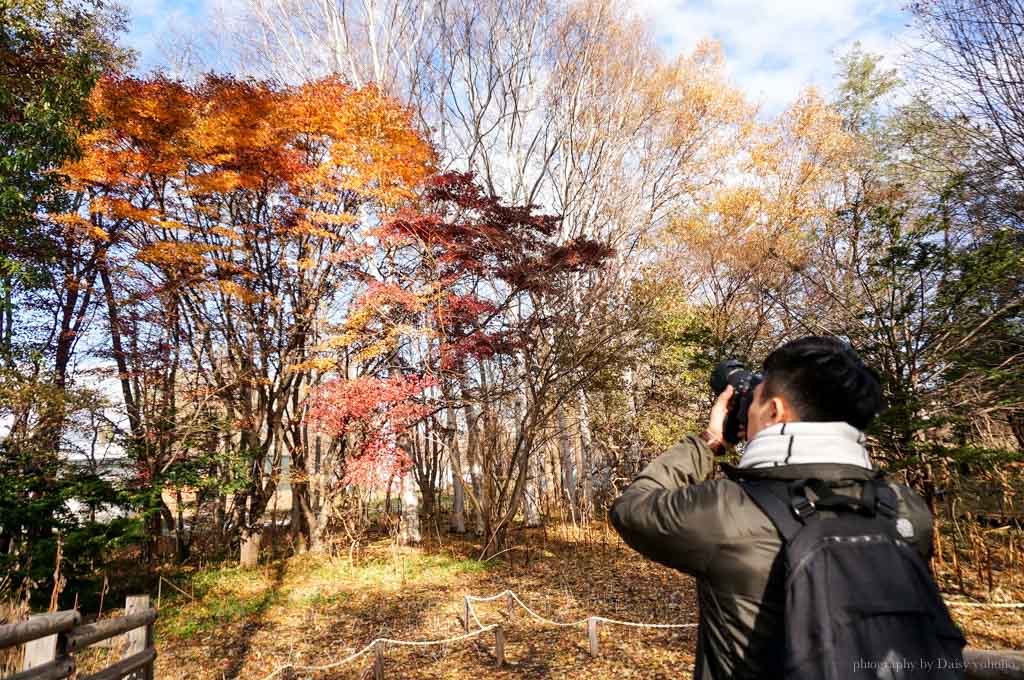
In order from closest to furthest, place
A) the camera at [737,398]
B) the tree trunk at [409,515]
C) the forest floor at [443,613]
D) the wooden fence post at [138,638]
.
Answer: the camera at [737,398]
the wooden fence post at [138,638]
the forest floor at [443,613]
the tree trunk at [409,515]

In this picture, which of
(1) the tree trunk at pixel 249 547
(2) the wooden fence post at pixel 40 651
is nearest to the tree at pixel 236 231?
(1) the tree trunk at pixel 249 547

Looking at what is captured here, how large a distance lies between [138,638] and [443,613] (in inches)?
150

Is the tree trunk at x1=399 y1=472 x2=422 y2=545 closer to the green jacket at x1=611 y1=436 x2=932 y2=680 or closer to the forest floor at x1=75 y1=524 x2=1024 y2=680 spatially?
the forest floor at x1=75 y1=524 x2=1024 y2=680

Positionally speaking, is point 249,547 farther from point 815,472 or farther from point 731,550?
point 815,472

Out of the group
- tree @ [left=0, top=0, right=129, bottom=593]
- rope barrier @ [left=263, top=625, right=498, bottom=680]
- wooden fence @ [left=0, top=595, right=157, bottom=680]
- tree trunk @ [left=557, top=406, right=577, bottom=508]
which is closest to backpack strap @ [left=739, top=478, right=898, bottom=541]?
wooden fence @ [left=0, top=595, right=157, bottom=680]

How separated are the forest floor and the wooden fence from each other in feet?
4.75

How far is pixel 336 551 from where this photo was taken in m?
9.72

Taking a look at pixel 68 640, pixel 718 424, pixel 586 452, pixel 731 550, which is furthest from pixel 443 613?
pixel 731 550

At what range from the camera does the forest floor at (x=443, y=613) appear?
16.4ft

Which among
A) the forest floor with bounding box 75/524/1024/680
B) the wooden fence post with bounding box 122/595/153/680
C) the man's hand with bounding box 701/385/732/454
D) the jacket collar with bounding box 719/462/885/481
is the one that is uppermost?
the man's hand with bounding box 701/385/732/454

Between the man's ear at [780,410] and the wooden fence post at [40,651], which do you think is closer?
the man's ear at [780,410]

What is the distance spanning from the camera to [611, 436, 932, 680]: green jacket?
96 cm

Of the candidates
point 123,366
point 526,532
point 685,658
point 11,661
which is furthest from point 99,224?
point 685,658

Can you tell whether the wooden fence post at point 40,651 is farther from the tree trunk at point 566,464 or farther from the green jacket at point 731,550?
the tree trunk at point 566,464
